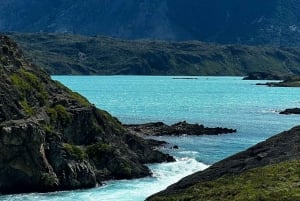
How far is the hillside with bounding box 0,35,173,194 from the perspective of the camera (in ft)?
224

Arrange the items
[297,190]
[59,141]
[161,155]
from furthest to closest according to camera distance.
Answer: [161,155] < [59,141] < [297,190]

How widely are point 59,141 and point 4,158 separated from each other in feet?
25.3

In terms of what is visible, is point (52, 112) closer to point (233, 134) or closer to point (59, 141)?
point (59, 141)

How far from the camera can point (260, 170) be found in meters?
42.5

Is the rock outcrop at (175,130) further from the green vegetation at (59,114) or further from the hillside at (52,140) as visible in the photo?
the green vegetation at (59,114)

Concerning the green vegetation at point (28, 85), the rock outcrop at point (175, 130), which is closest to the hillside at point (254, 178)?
the green vegetation at point (28, 85)

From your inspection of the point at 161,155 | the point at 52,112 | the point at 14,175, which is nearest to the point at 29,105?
the point at 52,112

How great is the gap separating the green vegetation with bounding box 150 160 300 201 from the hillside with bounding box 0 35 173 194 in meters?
29.0

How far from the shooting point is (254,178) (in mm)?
40719

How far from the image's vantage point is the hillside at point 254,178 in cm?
3709

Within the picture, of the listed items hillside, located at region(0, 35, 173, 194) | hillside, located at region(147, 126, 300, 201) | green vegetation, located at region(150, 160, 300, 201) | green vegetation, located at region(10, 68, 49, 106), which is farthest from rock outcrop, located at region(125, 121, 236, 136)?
green vegetation, located at region(150, 160, 300, 201)

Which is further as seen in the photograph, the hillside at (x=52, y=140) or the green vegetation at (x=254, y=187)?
the hillside at (x=52, y=140)

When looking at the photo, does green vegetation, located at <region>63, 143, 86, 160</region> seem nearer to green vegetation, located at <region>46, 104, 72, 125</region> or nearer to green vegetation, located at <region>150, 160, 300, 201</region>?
green vegetation, located at <region>46, 104, 72, 125</region>

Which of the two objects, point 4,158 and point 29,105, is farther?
point 29,105
